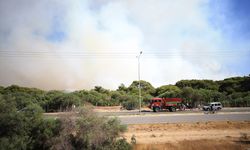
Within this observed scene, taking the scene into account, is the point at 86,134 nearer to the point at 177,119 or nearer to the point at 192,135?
the point at 192,135

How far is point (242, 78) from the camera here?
98562mm

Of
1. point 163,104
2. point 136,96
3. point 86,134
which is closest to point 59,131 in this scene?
A: point 86,134

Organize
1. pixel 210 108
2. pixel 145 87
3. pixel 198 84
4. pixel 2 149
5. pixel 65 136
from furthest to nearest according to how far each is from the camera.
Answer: pixel 145 87 < pixel 198 84 < pixel 210 108 < pixel 65 136 < pixel 2 149

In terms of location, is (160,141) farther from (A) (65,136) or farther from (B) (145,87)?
(B) (145,87)

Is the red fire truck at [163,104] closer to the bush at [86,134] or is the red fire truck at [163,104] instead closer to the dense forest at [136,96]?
the dense forest at [136,96]

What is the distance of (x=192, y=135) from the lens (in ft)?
86.5

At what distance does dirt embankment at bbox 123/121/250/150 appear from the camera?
22859 mm

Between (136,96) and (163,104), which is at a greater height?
(136,96)

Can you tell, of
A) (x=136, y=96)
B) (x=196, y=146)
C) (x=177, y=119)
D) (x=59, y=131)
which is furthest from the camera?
(x=136, y=96)

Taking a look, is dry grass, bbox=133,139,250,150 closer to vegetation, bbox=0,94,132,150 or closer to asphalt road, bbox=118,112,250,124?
vegetation, bbox=0,94,132,150

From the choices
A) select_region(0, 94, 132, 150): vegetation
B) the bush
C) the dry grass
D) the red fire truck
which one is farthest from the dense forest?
the red fire truck

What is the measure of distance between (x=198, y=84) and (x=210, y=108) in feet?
186

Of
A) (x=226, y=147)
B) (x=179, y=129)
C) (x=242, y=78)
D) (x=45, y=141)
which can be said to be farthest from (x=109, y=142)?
(x=242, y=78)

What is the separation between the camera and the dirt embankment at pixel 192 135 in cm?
2286
